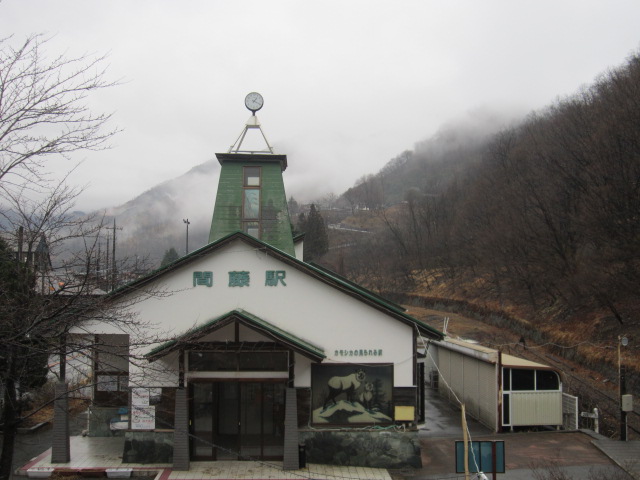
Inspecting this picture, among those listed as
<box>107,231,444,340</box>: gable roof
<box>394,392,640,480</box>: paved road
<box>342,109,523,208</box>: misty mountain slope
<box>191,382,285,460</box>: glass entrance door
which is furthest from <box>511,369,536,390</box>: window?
<box>342,109,523,208</box>: misty mountain slope

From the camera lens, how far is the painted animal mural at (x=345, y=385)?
1402 cm

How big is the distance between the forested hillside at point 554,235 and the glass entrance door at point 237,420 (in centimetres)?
1633

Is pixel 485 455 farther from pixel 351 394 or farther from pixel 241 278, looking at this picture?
pixel 241 278

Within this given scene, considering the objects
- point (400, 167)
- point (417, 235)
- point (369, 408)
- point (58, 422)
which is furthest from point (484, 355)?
point (400, 167)

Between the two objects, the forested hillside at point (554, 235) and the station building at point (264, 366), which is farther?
the forested hillside at point (554, 235)

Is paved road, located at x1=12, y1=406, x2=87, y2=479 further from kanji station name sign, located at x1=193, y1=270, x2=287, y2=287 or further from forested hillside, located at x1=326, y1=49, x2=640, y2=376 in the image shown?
forested hillside, located at x1=326, y1=49, x2=640, y2=376

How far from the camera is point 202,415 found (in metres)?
14.1

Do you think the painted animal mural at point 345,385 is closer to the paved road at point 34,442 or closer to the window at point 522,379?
the window at point 522,379

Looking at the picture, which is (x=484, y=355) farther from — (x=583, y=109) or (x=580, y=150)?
(x=583, y=109)

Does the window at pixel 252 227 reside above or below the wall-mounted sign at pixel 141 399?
above

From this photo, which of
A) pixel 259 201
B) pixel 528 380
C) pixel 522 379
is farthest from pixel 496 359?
pixel 259 201

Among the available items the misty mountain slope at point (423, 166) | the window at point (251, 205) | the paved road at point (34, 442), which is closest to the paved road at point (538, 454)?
the window at point (251, 205)

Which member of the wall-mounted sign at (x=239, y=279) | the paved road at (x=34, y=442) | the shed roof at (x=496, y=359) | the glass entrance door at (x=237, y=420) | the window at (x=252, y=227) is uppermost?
the window at (x=252, y=227)

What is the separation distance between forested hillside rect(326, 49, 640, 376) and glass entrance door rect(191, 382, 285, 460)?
1633 centimetres
